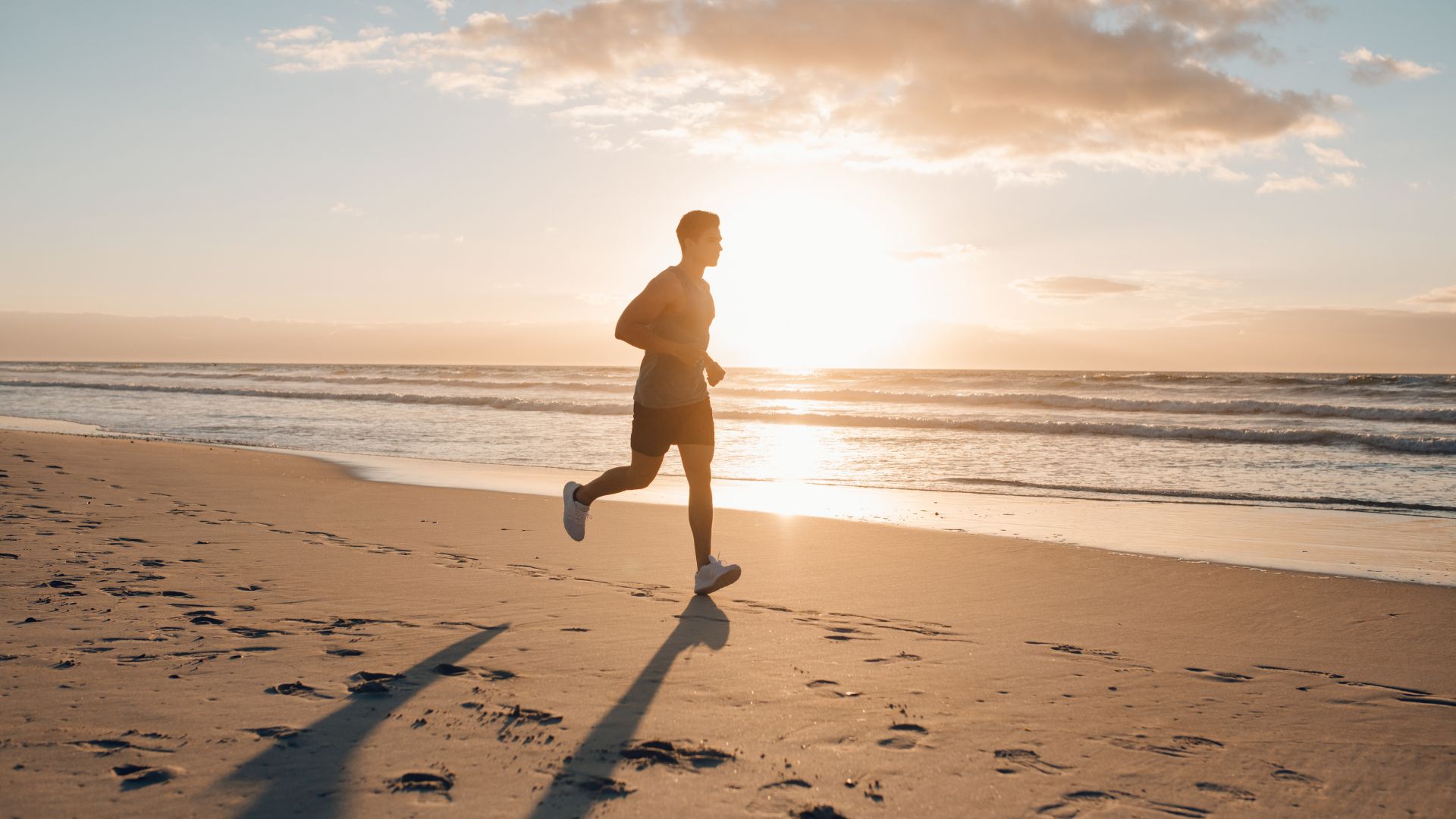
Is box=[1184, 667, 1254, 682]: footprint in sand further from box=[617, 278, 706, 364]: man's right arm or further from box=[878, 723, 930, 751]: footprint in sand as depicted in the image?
box=[617, 278, 706, 364]: man's right arm

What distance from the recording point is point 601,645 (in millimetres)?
3504

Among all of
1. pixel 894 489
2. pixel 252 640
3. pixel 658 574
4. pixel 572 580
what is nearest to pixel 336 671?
pixel 252 640

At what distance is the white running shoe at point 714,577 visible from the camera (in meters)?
4.46

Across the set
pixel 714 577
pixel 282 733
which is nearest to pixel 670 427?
pixel 714 577

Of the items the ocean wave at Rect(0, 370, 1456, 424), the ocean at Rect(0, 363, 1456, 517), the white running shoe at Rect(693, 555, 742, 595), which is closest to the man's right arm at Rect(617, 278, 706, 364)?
the white running shoe at Rect(693, 555, 742, 595)

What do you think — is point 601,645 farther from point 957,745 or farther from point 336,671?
point 957,745

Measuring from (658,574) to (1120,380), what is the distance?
154 ft

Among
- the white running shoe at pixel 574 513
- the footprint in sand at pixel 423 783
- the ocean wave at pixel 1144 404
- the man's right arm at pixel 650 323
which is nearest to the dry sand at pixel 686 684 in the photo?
the footprint in sand at pixel 423 783

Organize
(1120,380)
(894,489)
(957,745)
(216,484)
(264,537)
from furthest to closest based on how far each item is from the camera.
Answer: (1120,380), (894,489), (216,484), (264,537), (957,745)

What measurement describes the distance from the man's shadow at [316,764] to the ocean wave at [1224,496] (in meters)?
9.13

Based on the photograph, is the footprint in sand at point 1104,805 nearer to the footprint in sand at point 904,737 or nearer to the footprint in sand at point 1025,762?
the footprint in sand at point 1025,762

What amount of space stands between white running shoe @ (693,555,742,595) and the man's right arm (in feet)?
3.27

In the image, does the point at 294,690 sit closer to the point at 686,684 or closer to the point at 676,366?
the point at 686,684

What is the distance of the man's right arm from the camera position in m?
4.34
